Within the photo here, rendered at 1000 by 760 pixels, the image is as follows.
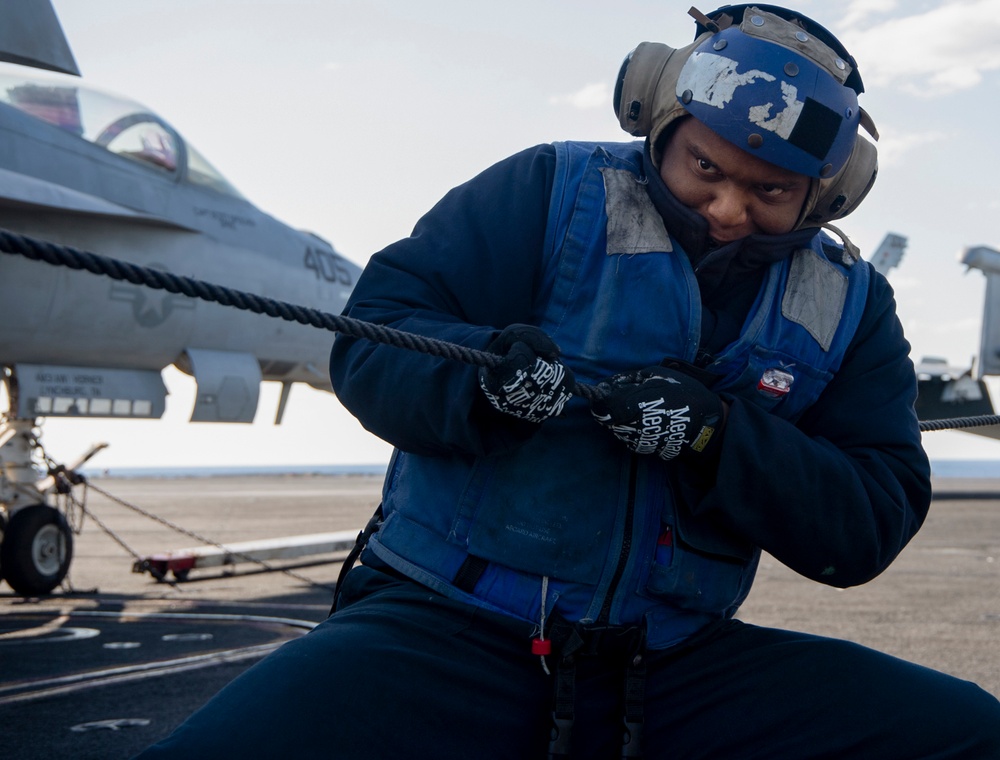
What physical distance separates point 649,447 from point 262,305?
2.57 feet

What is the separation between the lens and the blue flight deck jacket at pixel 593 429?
209 cm

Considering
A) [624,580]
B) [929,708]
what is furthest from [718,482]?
[929,708]

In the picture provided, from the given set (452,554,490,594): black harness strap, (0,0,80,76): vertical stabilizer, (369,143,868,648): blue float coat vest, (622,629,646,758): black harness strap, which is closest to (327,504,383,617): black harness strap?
(369,143,868,648): blue float coat vest

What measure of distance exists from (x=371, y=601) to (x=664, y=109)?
124cm

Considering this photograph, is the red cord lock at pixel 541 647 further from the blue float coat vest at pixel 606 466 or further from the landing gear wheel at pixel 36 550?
the landing gear wheel at pixel 36 550

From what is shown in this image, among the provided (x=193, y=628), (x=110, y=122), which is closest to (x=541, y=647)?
(x=193, y=628)

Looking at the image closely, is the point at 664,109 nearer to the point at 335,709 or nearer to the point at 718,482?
the point at 718,482

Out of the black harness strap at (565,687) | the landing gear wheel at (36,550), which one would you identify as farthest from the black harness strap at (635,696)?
the landing gear wheel at (36,550)

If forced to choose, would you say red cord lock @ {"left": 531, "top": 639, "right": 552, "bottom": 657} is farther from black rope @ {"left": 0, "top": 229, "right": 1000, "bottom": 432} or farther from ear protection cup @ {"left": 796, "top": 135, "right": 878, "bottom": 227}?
ear protection cup @ {"left": 796, "top": 135, "right": 878, "bottom": 227}

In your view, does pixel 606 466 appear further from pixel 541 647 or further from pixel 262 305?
pixel 262 305

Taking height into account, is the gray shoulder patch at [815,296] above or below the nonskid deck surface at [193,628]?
above

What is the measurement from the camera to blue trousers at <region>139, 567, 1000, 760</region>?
180 cm

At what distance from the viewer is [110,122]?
936cm

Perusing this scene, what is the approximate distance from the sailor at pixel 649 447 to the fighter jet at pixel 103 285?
6544mm
